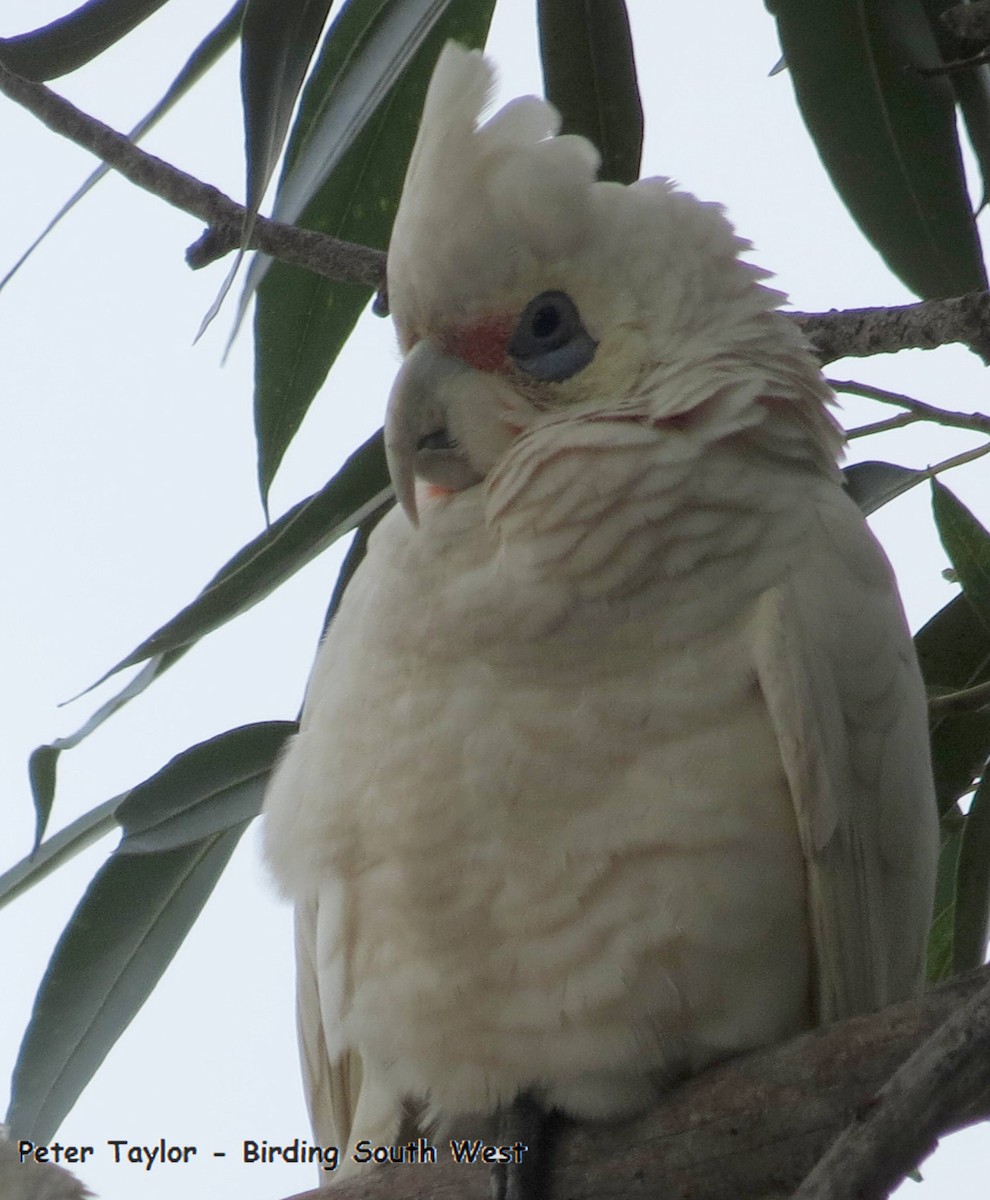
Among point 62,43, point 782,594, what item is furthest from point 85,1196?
point 62,43

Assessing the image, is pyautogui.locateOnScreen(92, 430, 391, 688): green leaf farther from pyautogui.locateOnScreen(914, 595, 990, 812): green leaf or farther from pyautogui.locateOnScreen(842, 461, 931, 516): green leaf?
pyautogui.locateOnScreen(914, 595, 990, 812): green leaf

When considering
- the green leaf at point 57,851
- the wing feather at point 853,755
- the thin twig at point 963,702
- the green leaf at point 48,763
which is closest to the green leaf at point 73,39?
the green leaf at point 48,763

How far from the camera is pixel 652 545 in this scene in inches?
52.0

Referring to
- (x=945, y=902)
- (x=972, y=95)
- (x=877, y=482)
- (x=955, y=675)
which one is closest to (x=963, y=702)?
(x=955, y=675)

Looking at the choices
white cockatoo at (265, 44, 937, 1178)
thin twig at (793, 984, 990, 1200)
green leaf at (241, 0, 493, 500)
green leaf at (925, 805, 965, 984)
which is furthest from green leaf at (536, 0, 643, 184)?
thin twig at (793, 984, 990, 1200)

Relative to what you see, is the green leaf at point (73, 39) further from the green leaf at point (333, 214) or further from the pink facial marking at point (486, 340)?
the pink facial marking at point (486, 340)

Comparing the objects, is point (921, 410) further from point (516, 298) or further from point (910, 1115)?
point (910, 1115)

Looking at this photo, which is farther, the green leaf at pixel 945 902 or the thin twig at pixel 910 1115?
the green leaf at pixel 945 902

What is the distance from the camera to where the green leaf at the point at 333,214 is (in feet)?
5.66

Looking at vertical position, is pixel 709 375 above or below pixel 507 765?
above

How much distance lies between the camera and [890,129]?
1567 mm

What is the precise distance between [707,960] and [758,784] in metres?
0.15

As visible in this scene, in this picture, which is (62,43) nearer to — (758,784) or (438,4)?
(438,4)

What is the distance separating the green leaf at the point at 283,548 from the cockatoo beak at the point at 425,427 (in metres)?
0.25
